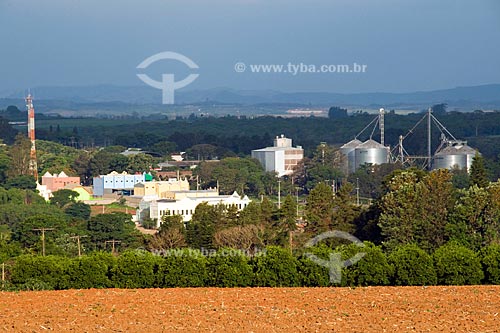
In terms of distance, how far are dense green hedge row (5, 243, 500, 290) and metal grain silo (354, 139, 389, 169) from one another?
189 feet

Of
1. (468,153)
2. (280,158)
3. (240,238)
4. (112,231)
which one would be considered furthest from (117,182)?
(240,238)

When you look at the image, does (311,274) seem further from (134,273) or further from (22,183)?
(22,183)

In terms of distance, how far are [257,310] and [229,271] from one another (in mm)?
5245

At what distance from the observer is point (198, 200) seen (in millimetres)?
56781

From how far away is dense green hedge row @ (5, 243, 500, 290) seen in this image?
2514 cm

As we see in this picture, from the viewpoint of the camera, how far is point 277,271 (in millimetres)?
25375

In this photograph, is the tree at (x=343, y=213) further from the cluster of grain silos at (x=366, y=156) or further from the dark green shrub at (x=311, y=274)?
the cluster of grain silos at (x=366, y=156)

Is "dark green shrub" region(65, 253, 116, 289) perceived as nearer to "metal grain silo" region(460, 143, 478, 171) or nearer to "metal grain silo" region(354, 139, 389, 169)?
"metal grain silo" region(460, 143, 478, 171)

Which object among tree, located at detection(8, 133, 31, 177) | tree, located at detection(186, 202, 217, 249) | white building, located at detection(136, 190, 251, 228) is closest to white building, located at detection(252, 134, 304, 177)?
tree, located at detection(8, 133, 31, 177)

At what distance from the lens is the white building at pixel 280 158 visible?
88.1 metres

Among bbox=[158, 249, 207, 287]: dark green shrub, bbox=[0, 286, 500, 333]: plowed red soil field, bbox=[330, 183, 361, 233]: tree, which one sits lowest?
bbox=[0, 286, 500, 333]: plowed red soil field

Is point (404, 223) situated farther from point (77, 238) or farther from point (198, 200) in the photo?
point (198, 200)

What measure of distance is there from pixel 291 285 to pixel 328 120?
115602 mm

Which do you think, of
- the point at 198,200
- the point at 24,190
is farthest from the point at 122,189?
the point at 198,200
